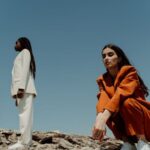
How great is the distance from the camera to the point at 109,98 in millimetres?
4422

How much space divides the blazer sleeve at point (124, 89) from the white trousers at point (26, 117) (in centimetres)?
310

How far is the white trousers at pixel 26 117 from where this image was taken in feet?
23.3

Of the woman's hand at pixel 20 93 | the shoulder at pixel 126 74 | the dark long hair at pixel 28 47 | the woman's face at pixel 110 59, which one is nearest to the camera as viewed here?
the shoulder at pixel 126 74

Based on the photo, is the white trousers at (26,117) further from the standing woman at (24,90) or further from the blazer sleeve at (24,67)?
the blazer sleeve at (24,67)

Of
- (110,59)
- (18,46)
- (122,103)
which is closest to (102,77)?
(110,59)

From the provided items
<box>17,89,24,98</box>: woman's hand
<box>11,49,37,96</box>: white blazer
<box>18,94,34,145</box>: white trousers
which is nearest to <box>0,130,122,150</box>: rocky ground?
<box>18,94,34,145</box>: white trousers

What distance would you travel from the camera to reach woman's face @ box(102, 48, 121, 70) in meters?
4.61

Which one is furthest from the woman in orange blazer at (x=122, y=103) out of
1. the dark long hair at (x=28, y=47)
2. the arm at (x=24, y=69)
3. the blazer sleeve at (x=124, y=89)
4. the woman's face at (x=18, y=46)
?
the woman's face at (x=18, y=46)

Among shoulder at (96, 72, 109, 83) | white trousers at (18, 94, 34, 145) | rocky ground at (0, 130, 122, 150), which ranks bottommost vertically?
rocky ground at (0, 130, 122, 150)

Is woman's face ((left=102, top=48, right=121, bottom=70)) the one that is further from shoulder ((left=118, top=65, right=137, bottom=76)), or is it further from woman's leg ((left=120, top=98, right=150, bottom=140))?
woman's leg ((left=120, top=98, right=150, bottom=140))

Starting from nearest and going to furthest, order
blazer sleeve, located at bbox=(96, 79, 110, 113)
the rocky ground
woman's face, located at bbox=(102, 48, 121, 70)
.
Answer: blazer sleeve, located at bbox=(96, 79, 110, 113)
woman's face, located at bbox=(102, 48, 121, 70)
the rocky ground

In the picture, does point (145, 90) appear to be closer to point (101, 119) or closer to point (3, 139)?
point (101, 119)

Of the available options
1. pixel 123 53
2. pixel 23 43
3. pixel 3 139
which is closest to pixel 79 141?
pixel 3 139

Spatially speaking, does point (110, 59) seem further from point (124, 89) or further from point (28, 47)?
point (28, 47)
